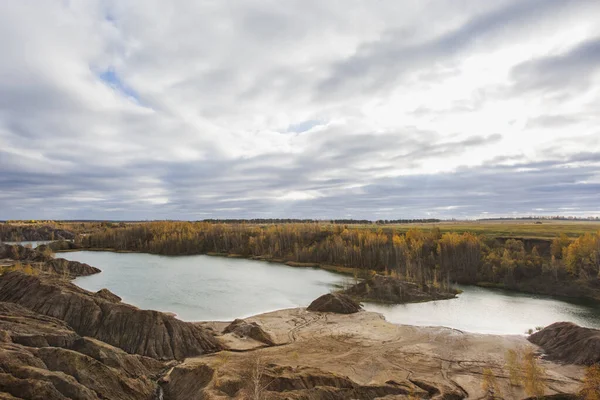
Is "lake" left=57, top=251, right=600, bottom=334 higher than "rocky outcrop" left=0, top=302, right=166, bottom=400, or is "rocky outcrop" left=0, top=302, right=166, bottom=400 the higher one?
"rocky outcrop" left=0, top=302, right=166, bottom=400

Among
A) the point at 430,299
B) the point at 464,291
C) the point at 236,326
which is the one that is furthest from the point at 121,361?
the point at 464,291

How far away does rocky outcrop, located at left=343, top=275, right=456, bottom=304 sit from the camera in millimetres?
59125

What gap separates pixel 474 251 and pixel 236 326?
63.6 m

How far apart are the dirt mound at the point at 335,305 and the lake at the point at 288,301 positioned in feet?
16.2

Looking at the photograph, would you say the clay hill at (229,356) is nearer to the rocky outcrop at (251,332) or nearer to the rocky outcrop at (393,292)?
the rocky outcrop at (251,332)

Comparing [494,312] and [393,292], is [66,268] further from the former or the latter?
[494,312]

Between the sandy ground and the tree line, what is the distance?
30.9 metres

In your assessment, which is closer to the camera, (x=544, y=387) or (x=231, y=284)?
(x=544, y=387)

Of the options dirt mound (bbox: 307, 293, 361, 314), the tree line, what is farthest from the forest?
dirt mound (bbox: 307, 293, 361, 314)

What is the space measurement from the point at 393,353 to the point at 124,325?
23070 mm

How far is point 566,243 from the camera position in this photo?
80.6 metres

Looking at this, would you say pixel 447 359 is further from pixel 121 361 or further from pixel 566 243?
pixel 566 243

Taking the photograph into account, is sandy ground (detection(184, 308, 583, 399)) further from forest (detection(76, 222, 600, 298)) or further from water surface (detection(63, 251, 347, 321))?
forest (detection(76, 222, 600, 298))

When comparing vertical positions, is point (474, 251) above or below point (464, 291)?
above
